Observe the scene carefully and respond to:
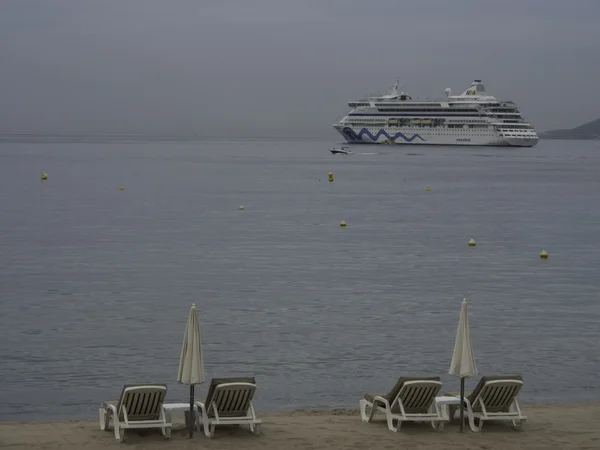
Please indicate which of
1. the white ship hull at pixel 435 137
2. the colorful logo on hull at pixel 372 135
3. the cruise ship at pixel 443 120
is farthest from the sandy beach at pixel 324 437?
the colorful logo on hull at pixel 372 135

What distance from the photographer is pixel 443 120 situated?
163 metres

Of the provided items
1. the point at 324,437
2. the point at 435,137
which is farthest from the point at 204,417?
the point at 435,137

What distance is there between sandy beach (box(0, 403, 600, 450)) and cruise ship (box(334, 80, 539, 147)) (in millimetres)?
146709

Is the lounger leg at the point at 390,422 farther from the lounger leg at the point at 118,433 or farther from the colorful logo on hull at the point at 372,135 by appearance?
the colorful logo on hull at the point at 372,135

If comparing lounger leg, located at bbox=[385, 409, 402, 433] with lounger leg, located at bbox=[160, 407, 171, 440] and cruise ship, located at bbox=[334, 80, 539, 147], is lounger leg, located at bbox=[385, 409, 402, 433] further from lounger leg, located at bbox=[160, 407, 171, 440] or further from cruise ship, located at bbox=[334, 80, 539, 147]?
cruise ship, located at bbox=[334, 80, 539, 147]

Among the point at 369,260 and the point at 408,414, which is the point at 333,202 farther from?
the point at 408,414

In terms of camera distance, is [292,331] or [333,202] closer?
[292,331]

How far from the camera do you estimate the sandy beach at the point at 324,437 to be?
11336mm

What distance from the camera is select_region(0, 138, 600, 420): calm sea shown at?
17344mm

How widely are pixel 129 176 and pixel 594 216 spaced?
4903 centimetres

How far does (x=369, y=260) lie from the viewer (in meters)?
34.2

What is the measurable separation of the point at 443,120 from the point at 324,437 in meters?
153

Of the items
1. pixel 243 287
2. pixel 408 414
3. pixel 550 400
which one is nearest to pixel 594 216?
pixel 243 287

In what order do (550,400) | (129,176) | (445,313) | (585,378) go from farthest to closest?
(129,176) → (445,313) → (585,378) → (550,400)
